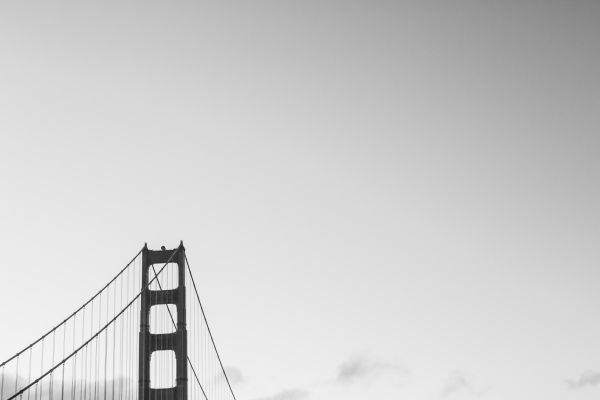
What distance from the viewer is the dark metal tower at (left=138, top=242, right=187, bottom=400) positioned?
30672 millimetres

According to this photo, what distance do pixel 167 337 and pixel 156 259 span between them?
14.3 ft

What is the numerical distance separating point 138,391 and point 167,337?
99.5 inches

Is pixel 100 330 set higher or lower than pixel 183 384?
higher

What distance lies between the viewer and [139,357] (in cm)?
3108

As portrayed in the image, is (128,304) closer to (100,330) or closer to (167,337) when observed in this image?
(100,330)

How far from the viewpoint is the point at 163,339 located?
3173 centimetres

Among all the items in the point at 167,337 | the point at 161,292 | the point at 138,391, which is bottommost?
Answer: the point at 138,391

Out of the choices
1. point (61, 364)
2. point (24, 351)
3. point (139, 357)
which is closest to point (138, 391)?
point (139, 357)

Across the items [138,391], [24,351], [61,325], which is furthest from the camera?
[61,325]

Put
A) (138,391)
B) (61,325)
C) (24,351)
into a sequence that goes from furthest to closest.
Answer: (61,325)
(24,351)
(138,391)

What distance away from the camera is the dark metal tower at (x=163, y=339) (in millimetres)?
30672

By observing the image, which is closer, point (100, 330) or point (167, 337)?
point (167, 337)

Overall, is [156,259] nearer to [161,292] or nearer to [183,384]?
[161,292]

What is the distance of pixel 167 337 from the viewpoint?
3172 centimetres
